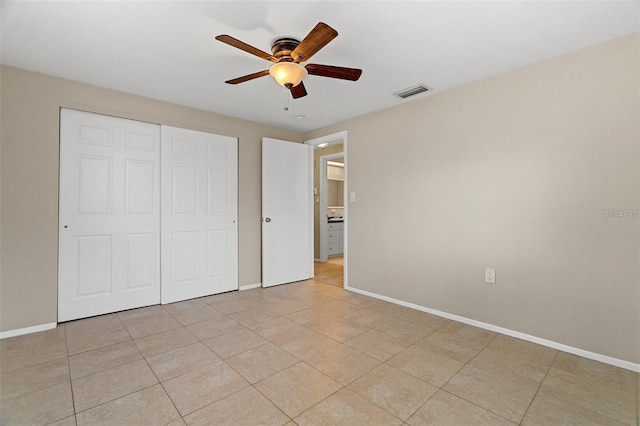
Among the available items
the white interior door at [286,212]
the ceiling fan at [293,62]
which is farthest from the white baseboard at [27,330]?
the ceiling fan at [293,62]

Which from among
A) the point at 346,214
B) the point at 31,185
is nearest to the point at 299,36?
the point at 346,214

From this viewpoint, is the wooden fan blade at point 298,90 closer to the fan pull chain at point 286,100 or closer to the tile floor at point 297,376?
the fan pull chain at point 286,100

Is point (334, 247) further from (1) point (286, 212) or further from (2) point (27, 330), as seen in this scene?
(2) point (27, 330)

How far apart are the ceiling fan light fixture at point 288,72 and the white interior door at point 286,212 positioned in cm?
216

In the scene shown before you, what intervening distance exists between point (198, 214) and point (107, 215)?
3.03ft

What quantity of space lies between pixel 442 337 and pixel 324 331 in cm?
103

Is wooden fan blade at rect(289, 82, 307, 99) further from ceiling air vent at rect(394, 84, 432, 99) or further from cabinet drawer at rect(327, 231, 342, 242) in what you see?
cabinet drawer at rect(327, 231, 342, 242)

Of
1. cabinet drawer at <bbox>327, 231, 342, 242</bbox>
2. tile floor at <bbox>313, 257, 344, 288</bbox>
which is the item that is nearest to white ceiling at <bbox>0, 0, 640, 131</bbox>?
tile floor at <bbox>313, 257, 344, 288</bbox>

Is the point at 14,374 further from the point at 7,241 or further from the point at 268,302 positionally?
the point at 268,302

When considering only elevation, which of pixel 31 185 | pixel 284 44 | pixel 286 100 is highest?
pixel 286 100

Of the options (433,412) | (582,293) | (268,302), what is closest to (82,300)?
(268,302)

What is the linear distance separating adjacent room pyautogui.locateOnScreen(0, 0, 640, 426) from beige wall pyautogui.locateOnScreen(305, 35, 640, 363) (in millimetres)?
16

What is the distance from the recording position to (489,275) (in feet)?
8.87

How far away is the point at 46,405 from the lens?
1.66 m
